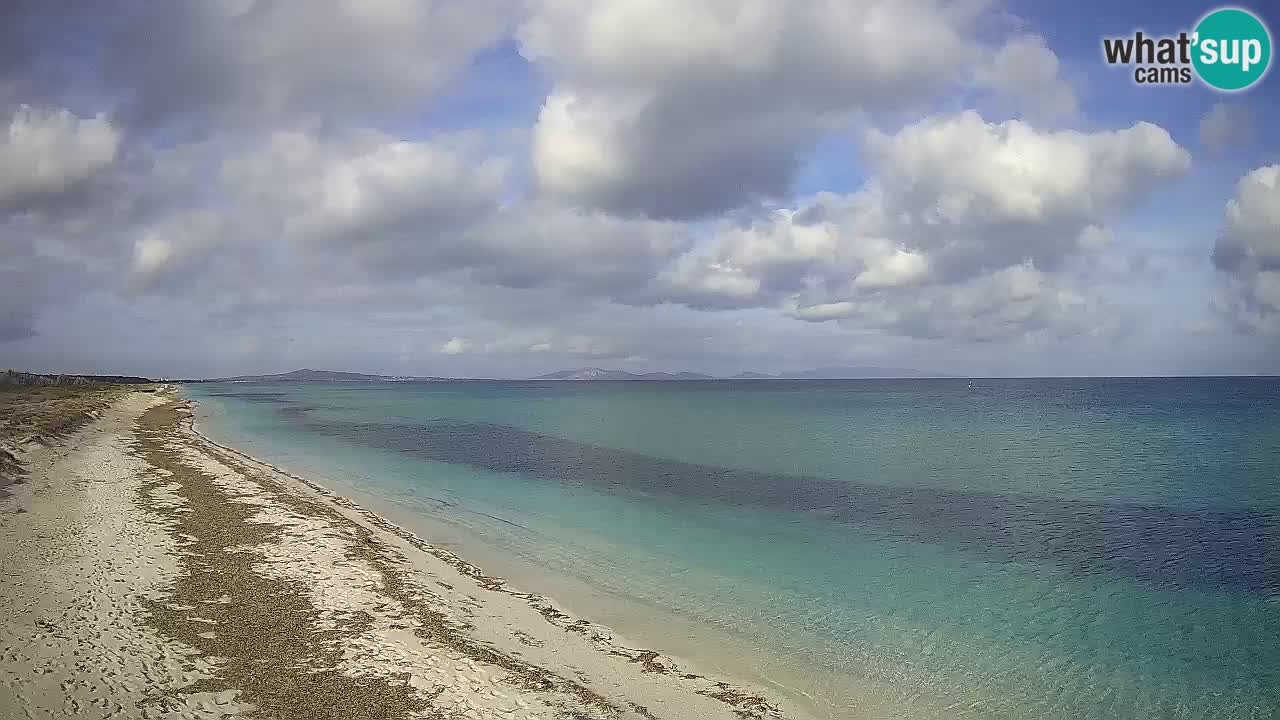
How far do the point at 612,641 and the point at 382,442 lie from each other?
39933mm

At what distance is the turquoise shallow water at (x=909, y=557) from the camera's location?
10984 millimetres

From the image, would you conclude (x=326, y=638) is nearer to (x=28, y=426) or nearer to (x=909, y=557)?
(x=909, y=557)

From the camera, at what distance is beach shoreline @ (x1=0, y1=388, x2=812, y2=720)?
28.9 ft

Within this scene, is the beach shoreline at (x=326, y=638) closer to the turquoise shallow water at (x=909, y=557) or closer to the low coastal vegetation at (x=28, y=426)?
the turquoise shallow water at (x=909, y=557)

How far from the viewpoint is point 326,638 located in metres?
10.8

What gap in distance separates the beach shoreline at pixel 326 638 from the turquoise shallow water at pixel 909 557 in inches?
62.3

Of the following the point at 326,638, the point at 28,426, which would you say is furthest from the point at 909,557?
the point at 28,426

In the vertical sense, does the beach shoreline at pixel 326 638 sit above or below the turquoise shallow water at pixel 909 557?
above

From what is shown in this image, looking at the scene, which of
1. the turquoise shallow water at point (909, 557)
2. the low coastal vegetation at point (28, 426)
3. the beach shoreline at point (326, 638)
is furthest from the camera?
the low coastal vegetation at point (28, 426)

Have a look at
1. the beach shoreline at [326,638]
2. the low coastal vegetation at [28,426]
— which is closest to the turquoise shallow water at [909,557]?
the beach shoreline at [326,638]

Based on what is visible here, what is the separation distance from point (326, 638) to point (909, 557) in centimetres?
1421

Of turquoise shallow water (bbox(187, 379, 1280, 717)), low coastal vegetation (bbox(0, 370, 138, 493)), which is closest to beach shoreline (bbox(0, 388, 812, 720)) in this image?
turquoise shallow water (bbox(187, 379, 1280, 717))

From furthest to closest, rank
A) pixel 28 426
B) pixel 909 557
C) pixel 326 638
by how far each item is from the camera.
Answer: pixel 28 426
pixel 909 557
pixel 326 638

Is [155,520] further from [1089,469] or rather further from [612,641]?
[1089,469]
